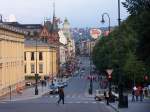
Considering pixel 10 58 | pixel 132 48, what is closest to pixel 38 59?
pixel 10 58

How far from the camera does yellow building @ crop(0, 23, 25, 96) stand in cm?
8906

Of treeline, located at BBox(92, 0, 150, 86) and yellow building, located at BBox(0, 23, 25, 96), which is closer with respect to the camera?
treeline, located at BBox(92, 0, 150, 86)

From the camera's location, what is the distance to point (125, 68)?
80312 mm

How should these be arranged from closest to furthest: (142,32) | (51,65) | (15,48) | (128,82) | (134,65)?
(142,32)
(134,65)
(128,82)
(15,48)
(51,65)

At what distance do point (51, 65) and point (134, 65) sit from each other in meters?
85.7

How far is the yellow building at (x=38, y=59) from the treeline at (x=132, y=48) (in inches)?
811

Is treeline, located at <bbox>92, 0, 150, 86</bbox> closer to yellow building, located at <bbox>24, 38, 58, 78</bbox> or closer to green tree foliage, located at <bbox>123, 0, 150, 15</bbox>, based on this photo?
green tree foliage, located at <bbox>123, 0, 150, 15</bbox>

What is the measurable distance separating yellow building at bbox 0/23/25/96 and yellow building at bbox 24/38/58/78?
35.6m

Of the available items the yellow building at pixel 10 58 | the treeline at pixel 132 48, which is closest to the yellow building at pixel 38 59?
the treeline at pixel 132 48

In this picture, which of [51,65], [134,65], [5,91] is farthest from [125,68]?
[51,65]

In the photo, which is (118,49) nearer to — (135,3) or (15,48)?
(15,48)

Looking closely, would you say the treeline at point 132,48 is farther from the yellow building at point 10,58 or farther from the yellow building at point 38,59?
the yellow building at point 38,59

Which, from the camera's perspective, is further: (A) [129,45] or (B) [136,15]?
(A) [129,45]

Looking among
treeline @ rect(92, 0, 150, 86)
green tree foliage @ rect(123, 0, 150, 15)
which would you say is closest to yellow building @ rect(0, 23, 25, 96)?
treeline @ rect(92, 0, 150, 86)
